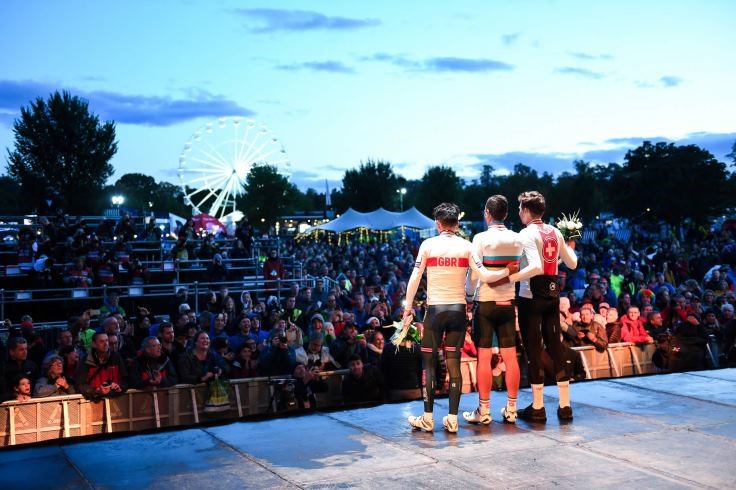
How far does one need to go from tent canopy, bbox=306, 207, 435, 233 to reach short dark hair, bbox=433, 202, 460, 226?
99.9 ft

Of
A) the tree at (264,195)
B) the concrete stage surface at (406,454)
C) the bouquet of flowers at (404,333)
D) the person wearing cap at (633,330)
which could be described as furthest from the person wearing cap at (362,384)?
the tree at (264,195)

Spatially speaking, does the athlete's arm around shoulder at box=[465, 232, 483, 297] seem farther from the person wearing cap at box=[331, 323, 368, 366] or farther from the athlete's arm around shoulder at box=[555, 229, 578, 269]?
the person wearing cap at box=[331, 323, 368, 366]

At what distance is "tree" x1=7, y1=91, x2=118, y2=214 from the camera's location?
59438 mm

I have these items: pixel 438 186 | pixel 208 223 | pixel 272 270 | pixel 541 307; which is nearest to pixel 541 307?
pixel 541 307

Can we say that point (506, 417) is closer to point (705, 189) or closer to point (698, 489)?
point (698, 489)

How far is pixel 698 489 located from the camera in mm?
4352

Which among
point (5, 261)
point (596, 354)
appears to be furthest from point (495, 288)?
point (5, 261)

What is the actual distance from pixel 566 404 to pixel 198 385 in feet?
12.2

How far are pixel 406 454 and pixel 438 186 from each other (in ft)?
256

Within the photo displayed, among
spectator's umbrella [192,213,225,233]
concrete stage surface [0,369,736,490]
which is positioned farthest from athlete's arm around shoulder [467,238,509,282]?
spectator's umbrella [192,213,225,233]

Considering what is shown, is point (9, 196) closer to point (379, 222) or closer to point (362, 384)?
point (379, 222)

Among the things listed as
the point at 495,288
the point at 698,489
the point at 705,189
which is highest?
the point at 705,189

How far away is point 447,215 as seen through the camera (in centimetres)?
580

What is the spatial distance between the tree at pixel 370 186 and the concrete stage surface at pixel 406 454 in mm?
78763
